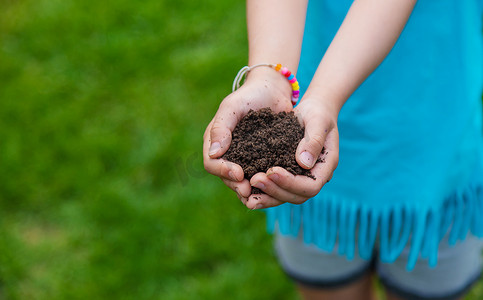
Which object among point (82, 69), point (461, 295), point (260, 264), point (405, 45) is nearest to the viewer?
point (405, 45)

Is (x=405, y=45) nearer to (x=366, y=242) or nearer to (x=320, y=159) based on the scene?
(x=320, y=159)

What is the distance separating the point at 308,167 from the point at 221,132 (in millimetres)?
209

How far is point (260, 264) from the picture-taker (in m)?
2.39

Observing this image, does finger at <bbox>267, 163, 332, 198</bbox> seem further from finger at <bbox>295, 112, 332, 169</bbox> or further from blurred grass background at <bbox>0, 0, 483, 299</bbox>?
blurred grass background at <bbox>0, 0, 483, 299</bbox>

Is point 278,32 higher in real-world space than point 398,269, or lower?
higher

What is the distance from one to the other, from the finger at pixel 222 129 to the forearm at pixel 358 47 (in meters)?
0.18

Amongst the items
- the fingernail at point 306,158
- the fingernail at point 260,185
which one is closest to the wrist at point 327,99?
the fingernail at point 306,158

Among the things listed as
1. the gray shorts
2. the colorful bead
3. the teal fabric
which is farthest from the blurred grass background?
the colorful bead

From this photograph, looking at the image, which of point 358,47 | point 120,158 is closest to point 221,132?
point 358,47

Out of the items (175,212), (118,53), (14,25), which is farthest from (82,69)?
(175,212)

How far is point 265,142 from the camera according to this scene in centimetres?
122

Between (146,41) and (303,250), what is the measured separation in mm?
2047

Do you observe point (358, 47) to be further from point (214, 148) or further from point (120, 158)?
point (120, 158)

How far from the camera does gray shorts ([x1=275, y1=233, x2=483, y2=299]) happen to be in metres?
1.62
